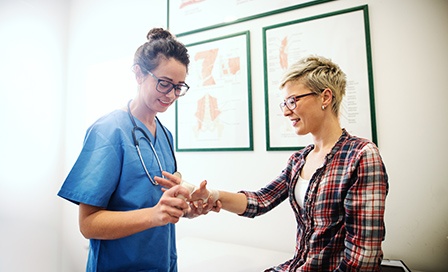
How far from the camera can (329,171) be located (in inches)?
39.3

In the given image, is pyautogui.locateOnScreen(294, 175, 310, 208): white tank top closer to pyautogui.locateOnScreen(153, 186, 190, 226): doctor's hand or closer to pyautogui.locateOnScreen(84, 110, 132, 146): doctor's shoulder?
pyautogui.locateOnScreen(153, 186, 190, 226): doctor's hand

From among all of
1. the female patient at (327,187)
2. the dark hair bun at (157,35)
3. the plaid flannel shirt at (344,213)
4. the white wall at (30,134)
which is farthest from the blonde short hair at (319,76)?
the white wall at (30,134)

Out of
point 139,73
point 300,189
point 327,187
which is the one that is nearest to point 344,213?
point 327,187

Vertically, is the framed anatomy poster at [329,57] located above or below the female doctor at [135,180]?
above

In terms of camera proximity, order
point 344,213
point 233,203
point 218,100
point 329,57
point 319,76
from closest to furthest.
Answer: point 344,213 → point 319,76 → point 233,203 → point 329,57 → point 218,100

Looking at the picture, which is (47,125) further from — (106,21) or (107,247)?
(107,247)

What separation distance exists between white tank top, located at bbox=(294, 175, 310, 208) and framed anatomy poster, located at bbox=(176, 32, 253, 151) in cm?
68

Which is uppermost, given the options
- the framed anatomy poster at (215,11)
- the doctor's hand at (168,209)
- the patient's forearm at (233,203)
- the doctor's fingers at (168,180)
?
the framed anatomy poster at (215,11)

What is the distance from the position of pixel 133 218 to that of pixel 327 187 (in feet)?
2.37

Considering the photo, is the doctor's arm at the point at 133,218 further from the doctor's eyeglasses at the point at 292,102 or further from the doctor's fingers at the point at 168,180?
the doctor's eyeglasses at the point at 292,102

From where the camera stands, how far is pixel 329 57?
1596 mm

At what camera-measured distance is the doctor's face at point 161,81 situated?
1.08m

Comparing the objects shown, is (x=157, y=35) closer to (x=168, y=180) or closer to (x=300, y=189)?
(x=168, y=180)

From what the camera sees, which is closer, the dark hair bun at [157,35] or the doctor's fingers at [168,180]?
the doctor's fingers at [168,180]
